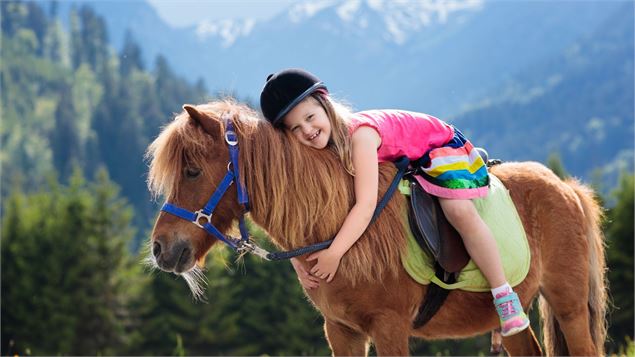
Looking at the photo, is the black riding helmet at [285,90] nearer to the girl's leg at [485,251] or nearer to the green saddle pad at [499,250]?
the green saddle pad at [499,250]

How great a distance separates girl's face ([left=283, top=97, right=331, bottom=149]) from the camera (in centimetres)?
428

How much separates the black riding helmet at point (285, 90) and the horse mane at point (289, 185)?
0.12m

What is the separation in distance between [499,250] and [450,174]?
0.66 meters

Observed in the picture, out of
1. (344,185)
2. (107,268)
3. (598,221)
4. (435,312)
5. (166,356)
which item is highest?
(344,185)

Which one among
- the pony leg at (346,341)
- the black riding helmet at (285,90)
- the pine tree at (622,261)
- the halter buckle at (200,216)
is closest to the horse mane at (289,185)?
the black riding helmet at (285,90)

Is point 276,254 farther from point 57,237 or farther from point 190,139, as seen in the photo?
point 57,237

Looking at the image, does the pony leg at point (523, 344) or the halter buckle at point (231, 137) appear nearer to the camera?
the halter buckle at point (231, 137)

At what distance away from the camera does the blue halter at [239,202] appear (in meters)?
4.11

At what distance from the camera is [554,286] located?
5094 millimetres

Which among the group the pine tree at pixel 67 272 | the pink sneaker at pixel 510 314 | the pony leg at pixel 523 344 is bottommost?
the pine tree at pixel 67 272

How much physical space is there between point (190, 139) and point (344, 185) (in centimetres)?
101

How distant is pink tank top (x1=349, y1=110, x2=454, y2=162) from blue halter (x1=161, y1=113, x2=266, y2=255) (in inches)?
31.2

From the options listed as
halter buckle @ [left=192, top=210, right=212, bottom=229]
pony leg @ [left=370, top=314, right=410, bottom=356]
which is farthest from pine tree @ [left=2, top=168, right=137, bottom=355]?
pony leg @ [left=370, top=314, right=410, bottom=356]

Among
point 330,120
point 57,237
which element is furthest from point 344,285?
point 57,237
